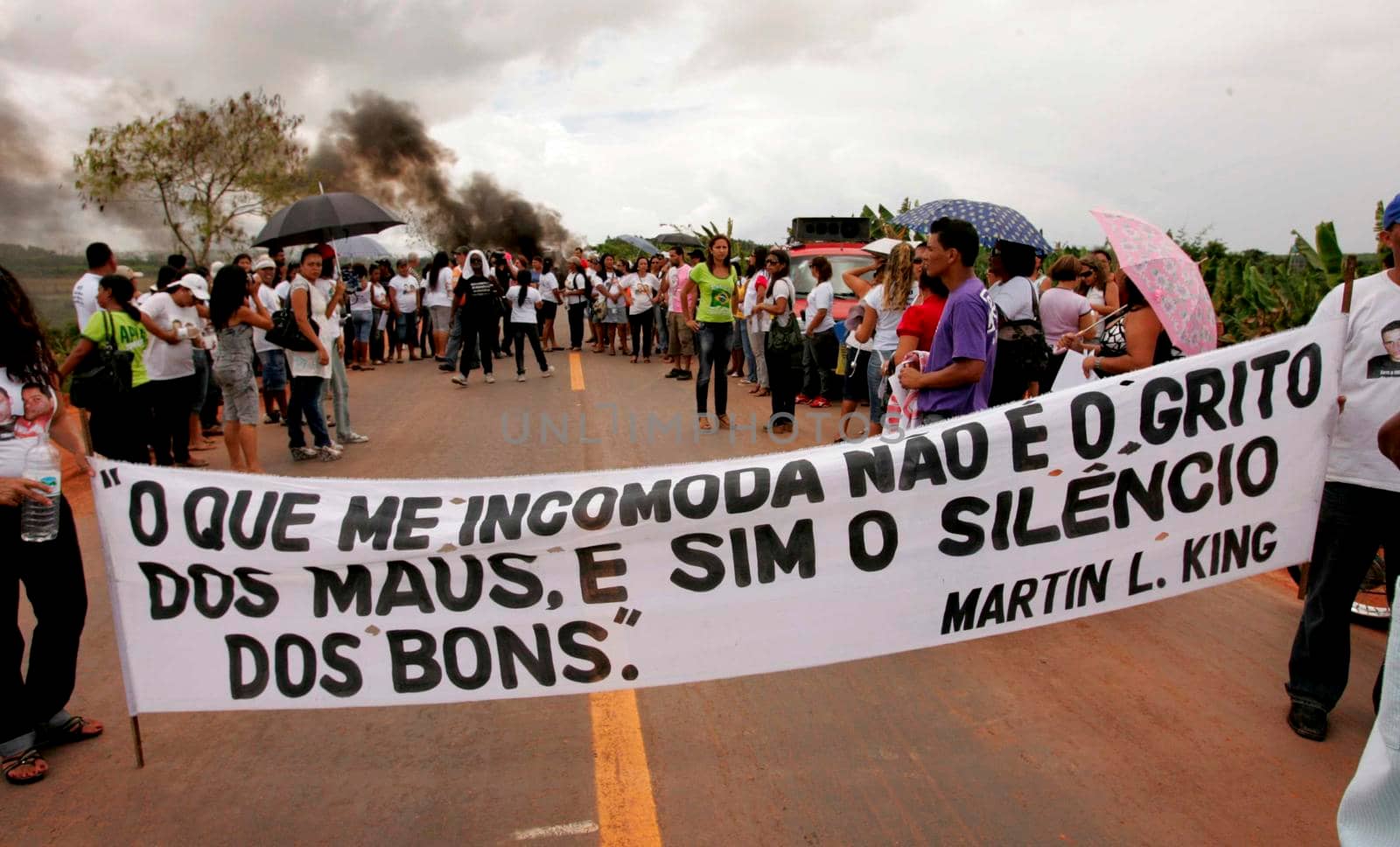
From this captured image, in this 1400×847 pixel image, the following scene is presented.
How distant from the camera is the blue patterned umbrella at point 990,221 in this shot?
19.9 feet

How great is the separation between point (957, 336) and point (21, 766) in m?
4.04

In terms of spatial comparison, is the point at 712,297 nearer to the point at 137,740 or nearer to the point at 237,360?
the point at 237,360

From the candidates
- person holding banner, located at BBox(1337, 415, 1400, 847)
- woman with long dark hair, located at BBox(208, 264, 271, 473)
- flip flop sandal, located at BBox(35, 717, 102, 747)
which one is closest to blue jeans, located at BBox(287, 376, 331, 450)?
woman with long dark hair, located at BBox(208, 264, 271, 473)

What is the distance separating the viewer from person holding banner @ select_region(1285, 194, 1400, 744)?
3.50m

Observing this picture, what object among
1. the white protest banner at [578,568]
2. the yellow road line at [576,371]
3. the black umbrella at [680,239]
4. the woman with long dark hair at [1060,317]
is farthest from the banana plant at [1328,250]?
the black umbrella at [680,239]

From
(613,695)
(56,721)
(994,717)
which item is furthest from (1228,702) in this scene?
(56,721)

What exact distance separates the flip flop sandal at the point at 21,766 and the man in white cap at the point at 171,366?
186 inches

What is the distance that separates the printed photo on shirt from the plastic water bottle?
191 inches

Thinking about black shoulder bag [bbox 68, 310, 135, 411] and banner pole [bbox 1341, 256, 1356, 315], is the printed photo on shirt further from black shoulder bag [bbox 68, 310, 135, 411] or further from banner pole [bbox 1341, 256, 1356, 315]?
black shoulder bag [bbox 68, 310, 135, 411]

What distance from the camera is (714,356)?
962 cm

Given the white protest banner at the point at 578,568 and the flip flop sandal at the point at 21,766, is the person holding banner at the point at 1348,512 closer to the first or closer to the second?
the white protest banner at the point at 578,568

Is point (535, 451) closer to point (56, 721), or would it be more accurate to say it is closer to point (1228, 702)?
point (56, 721)

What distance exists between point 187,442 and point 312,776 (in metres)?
5.92

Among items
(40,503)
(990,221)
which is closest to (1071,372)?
(990,221)
